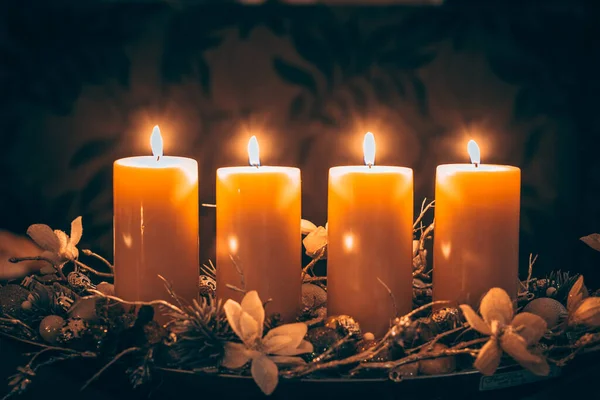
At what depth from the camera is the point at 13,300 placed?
0.82 metres

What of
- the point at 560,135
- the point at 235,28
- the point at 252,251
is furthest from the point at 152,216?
the point at 560,135

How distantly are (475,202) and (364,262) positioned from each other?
15 centimetres

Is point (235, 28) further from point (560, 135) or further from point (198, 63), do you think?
point (560, 135)

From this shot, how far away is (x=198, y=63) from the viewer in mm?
1015

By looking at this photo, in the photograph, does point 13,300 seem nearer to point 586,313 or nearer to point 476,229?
point 476,229

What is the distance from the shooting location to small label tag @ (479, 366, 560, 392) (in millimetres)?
683

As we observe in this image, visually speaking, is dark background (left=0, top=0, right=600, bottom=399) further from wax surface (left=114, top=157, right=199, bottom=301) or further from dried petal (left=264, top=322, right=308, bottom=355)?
dried petal (left=264, top=322, right=308, bottom=355)

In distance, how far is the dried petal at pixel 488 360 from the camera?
0.66 m

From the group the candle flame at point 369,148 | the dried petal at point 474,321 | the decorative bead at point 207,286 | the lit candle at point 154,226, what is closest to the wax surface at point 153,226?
the lit candle at point 154,226

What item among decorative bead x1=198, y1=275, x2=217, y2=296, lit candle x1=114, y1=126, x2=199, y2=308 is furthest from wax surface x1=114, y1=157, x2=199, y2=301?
decorative bead x1=198, y1=275, x2=217, y2=296

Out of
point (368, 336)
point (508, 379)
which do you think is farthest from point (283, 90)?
point (508, 379)

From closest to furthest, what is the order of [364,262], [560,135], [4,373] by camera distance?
[364,262], [4,373], [560,135]

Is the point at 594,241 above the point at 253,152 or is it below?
below

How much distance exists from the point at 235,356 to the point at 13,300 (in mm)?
313
